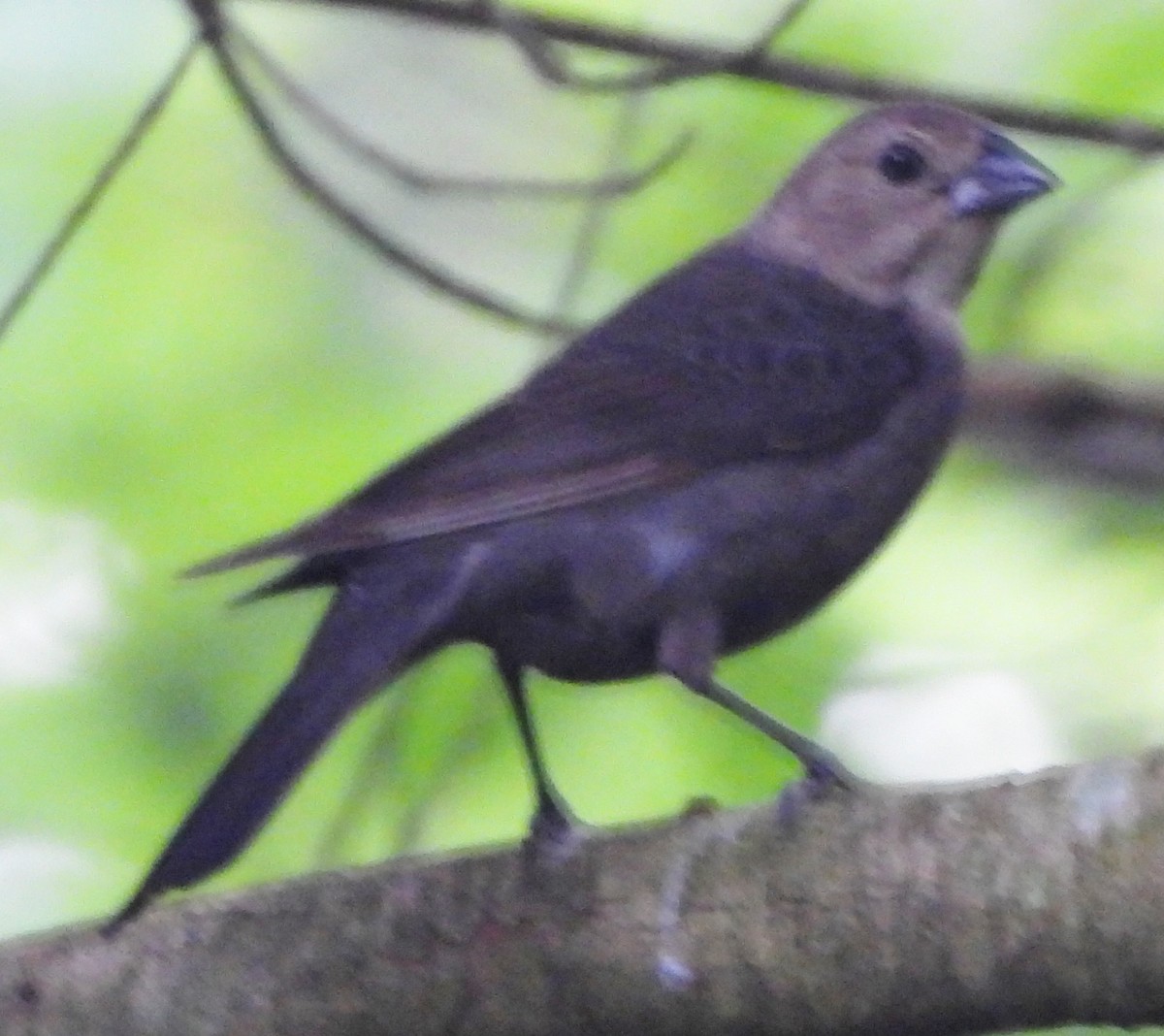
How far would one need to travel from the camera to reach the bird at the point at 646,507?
9.94ft

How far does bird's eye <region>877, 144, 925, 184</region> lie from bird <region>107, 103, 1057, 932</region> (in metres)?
0.17

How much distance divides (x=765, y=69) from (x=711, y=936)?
5.06 feet

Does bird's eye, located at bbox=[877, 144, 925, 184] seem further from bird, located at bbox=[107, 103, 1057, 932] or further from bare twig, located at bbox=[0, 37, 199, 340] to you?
bare twig, located at bbox=[0, 37, 199, 340]

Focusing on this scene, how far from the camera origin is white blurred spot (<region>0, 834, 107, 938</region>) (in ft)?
14.0

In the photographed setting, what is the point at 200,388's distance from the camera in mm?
4688

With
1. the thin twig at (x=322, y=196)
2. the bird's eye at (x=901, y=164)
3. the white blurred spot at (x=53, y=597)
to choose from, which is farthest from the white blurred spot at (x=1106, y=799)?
the white blurred spot at (x=53, y=597)

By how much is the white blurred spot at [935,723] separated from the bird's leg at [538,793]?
0.84m

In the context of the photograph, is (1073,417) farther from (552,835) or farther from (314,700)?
(314,700)

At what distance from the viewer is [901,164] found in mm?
3971

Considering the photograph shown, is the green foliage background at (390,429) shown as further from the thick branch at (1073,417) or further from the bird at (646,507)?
the bird at (646,507)

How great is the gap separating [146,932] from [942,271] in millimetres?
1673

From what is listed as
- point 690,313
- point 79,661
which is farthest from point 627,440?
point 79,661

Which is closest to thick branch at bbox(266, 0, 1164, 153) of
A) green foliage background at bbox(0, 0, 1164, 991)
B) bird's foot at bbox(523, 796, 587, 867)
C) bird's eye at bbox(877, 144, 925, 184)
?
bird's eye at bbox(877, 144, 925, 184)

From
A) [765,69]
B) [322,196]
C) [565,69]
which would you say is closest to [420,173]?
[322,196]
